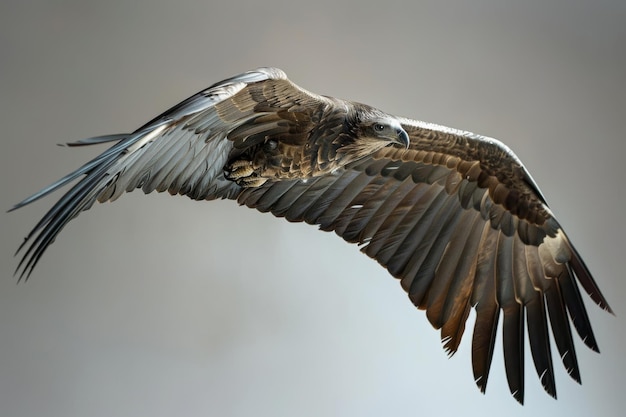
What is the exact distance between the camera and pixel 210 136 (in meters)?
1.68

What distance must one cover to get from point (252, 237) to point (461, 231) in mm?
1112

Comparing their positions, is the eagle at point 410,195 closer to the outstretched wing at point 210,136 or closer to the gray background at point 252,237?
the outstretched wing at point 210,136

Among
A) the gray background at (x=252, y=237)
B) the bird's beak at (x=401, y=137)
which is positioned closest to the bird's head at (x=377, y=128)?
the bird's beak at (x=401, y=137)

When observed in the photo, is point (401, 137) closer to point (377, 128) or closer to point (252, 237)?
point (377, 128)

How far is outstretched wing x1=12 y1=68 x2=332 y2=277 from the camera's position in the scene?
1.41m

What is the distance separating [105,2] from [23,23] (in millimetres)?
331

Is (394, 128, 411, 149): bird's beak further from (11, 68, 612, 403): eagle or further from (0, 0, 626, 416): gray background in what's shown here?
(0, 0, 626, 416): gray background

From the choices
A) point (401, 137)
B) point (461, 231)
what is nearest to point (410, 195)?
point (461, 231)

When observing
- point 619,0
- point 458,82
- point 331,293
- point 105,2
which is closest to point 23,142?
point 105,2

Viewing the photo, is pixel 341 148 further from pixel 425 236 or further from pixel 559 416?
pixel 559 416

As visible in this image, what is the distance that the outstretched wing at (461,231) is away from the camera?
1.97m

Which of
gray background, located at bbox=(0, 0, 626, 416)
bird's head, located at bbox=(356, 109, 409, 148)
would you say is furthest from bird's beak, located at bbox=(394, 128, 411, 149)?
gray background, located at bbox=(0, 0, 626, 416)

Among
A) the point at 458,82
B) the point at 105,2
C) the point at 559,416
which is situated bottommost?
the point at 559,416

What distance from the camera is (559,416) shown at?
10.2ft
